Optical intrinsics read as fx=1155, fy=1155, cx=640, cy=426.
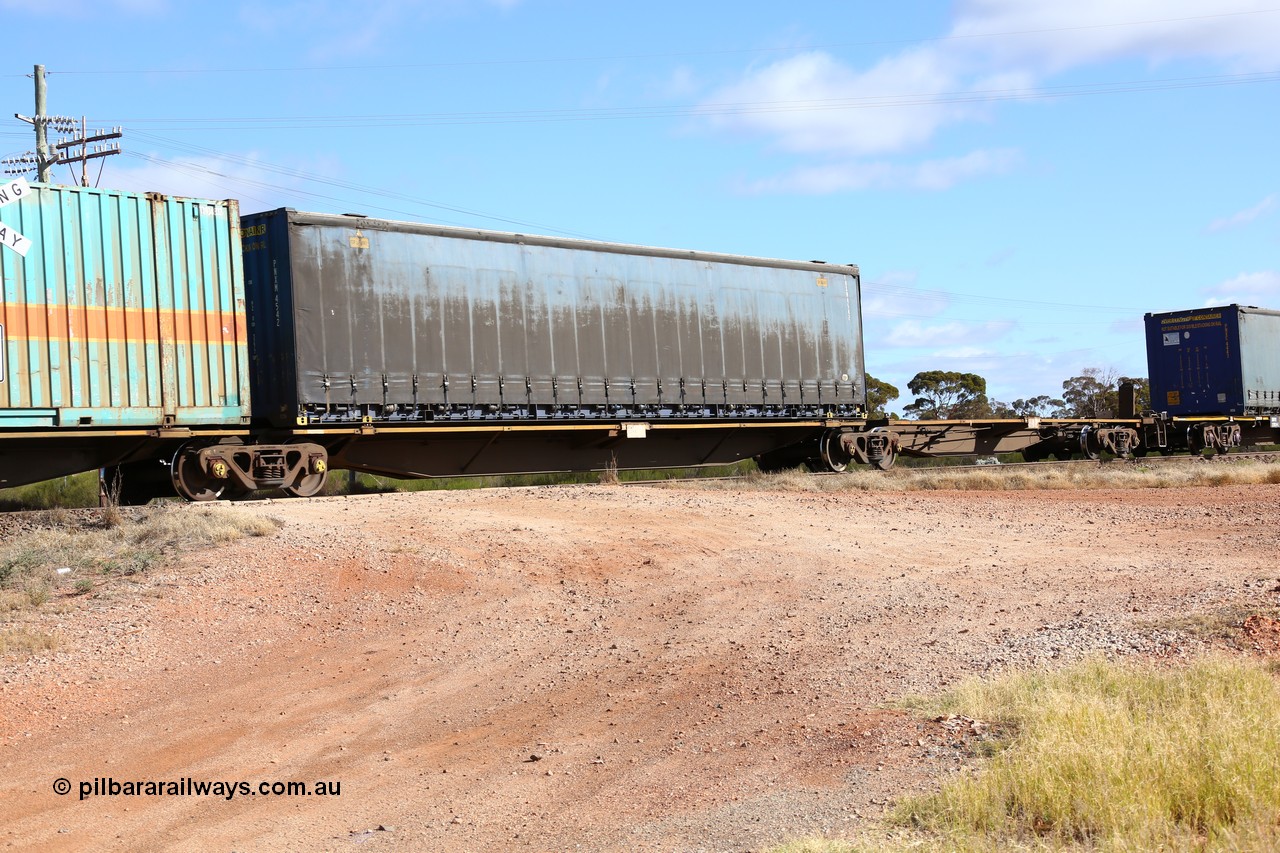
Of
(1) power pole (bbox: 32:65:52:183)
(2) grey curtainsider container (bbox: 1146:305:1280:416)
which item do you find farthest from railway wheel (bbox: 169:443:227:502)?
(2) grey curtainsider container (bbox: 1146:305:1280:416)

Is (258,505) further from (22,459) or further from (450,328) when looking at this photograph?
(450,328)

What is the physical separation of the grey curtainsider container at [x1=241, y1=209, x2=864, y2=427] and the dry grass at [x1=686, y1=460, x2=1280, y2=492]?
6.67 ft

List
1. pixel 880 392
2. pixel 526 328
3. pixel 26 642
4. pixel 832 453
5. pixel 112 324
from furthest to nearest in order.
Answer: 1. pixel 880 392
2. pixel 832 453
3. pixel 526 328
4. pixel 112 324
5. pixel 26 642

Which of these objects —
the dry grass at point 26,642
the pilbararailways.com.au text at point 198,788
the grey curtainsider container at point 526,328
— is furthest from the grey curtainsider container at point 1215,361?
the pilbararailways.com.au text at point 198,788

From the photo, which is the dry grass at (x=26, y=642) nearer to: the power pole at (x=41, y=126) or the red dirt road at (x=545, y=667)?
the red dirt road at (x=545, y=667)

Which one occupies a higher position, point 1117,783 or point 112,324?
point 112,324

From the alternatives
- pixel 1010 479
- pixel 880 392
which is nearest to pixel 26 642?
pixel 1010 479

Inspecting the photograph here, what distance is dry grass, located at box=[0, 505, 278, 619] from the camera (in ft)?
32.7

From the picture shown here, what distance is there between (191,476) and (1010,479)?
1469 centimetres

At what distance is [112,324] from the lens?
46.3 ft

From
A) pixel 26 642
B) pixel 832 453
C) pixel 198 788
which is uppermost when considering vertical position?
pixel 832 453

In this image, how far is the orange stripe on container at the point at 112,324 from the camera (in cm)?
1337

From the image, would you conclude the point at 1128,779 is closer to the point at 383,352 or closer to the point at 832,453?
the point at 383,352

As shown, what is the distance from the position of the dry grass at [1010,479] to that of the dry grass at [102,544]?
9.12 m
